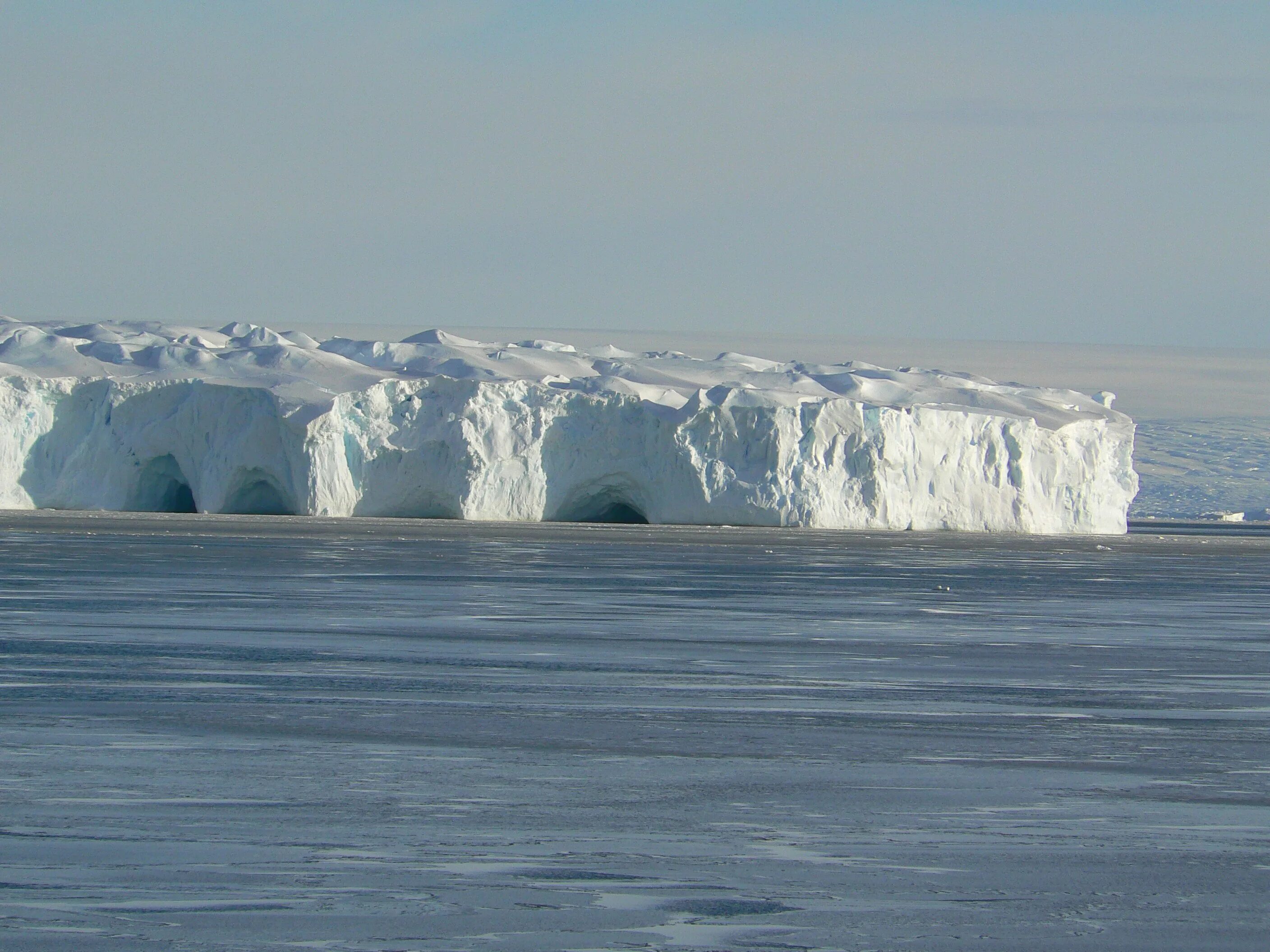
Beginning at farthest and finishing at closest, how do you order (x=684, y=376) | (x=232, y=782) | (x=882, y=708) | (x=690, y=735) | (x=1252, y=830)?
(x=684, y=376) → (x=882, y=708) → (x=690, y=735) → (x=232, y=782) → (x=1252, y=830)

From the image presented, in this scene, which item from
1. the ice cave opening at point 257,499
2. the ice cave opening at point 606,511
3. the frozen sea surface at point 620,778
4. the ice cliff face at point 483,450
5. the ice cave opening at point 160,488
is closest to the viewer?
the frozen sea surface at point 620,778

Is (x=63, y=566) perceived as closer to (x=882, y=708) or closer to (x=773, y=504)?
(x=882, y=708)

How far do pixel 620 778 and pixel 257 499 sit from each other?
36.1m

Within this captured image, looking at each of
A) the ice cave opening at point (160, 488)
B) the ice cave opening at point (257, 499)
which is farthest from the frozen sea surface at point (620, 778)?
the ice cave opening at point (160, 488)

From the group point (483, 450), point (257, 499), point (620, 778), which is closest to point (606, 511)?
point (483, 450)

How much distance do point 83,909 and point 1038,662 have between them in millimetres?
8161

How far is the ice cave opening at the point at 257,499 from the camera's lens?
39281 mm

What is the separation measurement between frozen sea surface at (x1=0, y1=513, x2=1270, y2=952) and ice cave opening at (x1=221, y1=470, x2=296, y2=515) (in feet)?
78.8

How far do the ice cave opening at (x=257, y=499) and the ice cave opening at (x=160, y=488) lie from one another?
888 mm

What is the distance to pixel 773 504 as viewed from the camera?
38.8m

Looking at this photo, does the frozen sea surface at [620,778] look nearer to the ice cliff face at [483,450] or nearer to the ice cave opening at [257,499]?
the ice cliff face at [483,450]

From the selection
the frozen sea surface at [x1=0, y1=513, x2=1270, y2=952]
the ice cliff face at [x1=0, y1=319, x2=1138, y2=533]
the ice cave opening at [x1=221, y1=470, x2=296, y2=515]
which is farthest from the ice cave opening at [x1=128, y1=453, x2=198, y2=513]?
the frozen sea surface at [x1=0, y1=513, x2=1270, y2=952]

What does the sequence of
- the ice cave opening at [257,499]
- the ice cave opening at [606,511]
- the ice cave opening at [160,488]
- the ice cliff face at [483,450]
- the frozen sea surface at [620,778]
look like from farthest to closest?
the ice cave opening at [606,511] → the ice cave opening at [160,488] → the ice cave opening at [257,499] → the ice cliff face at [483,450] → the frozen sea surface at [620,778]

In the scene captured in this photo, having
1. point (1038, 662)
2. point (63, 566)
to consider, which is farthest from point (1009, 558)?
point (1038, 662)
